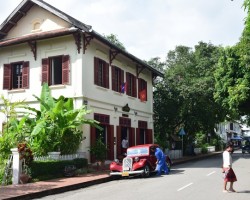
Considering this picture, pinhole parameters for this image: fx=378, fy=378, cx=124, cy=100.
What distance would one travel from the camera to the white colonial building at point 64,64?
22141 mm

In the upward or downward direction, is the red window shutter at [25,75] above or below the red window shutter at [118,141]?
above

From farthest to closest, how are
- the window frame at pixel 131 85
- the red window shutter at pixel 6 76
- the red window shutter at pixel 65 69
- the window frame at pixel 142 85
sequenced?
Result: 1. the window frame at pixel 142 85
2. the window frame at pixel 131 85
3. the red window shutter at pixel 6 76
4. the red window shutter at pixel 65 69

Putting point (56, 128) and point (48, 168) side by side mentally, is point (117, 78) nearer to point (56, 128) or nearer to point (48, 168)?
point (56, 128)

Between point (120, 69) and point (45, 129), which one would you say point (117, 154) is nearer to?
point (120, 69)

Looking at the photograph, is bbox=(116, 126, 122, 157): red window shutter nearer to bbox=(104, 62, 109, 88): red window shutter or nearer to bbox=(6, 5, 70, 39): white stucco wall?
bbox=(104, 62, 109, 88): red window shutter

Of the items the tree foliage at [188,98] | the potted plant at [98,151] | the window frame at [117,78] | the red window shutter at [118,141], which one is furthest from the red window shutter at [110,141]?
the tree foliage at [188,98]

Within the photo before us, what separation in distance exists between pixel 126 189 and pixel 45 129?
671 cm

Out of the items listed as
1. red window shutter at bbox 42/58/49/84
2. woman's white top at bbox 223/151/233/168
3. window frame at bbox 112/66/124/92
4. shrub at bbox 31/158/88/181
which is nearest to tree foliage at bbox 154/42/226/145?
window frame at bbox 112/66/124/92

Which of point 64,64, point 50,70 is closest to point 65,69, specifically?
point 64,64

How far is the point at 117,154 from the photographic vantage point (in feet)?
83.9

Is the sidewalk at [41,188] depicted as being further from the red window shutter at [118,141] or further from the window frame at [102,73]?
the window frame at [102,73]

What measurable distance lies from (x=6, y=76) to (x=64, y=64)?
4.74m

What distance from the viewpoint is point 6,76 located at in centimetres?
2473

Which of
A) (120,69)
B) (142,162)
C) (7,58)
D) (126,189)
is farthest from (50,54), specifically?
(126,189)
